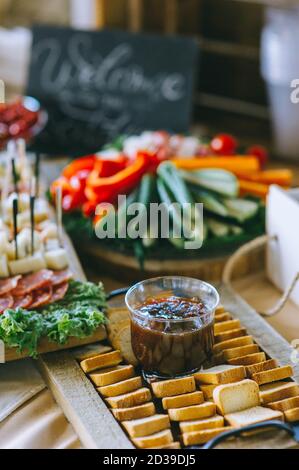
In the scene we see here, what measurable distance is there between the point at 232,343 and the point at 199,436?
35 cm

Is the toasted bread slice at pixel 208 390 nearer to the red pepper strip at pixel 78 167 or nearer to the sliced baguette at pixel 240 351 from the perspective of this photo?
the sliced baguette at pixel 240 351

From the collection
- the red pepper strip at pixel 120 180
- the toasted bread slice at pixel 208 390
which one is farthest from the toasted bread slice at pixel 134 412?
the red pepper strip at pixel 120 180

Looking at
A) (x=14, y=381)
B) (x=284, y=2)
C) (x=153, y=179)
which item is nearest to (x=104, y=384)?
(x=14, y=381)

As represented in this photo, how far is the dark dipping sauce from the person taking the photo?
161cm

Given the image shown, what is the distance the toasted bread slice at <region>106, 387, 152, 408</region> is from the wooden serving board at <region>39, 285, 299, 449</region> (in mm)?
20

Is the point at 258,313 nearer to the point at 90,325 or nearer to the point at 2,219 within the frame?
the point at 90,325

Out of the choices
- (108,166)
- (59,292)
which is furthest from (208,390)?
(108,166)

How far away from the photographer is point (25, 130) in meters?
2.73

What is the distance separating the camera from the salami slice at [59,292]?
1.85 meters

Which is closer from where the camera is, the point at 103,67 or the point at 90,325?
the point at 90,325

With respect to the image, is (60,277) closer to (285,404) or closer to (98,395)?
(98,395)

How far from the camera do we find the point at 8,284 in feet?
6.17

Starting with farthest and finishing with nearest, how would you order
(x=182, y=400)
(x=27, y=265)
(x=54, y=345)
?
(x=27, y=265) → (x=54, y=345) → (x=182, y=400)

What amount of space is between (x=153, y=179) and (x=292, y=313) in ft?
2.25
